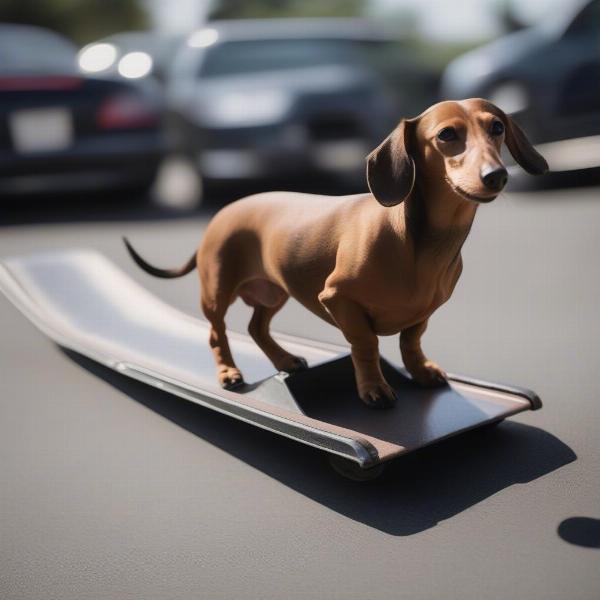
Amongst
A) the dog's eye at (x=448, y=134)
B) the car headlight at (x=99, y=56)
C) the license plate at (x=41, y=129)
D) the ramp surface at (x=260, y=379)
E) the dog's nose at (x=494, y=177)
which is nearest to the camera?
the dog's nose at (x=494, y=177)

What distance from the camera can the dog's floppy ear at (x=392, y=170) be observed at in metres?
2.23

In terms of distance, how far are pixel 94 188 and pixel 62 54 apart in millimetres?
1376

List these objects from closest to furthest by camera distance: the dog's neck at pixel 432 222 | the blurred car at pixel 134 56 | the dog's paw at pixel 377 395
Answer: the dog's neck at pixel 432 222
the dog's paw at pixel 377 395
the blurred car at pixel 134 56

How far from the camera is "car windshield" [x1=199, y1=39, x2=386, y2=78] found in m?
7.87

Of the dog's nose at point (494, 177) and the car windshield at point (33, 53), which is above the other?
the car windshield at point (33, 53)

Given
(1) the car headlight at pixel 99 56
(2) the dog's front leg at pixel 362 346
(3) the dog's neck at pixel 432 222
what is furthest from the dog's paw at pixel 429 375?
(1) the car headlight at pixel 99 56

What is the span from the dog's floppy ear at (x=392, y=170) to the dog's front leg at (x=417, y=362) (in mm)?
630

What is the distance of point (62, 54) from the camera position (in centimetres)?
786

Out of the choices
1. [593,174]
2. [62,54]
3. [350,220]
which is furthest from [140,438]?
[593,174]

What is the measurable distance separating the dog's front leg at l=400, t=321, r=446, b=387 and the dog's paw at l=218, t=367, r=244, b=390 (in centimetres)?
55

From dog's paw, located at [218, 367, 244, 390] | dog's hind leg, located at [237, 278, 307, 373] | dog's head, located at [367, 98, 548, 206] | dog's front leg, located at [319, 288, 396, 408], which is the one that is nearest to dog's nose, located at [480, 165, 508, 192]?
dog's head, located at [367, 98, 548, 206]

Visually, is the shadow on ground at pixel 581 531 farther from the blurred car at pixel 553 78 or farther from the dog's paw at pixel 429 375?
the blurred car at pixel 553 78

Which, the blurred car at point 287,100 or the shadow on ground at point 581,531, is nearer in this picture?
the shadow on ground at point 581,531

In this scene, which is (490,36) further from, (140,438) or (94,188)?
(140,438)
